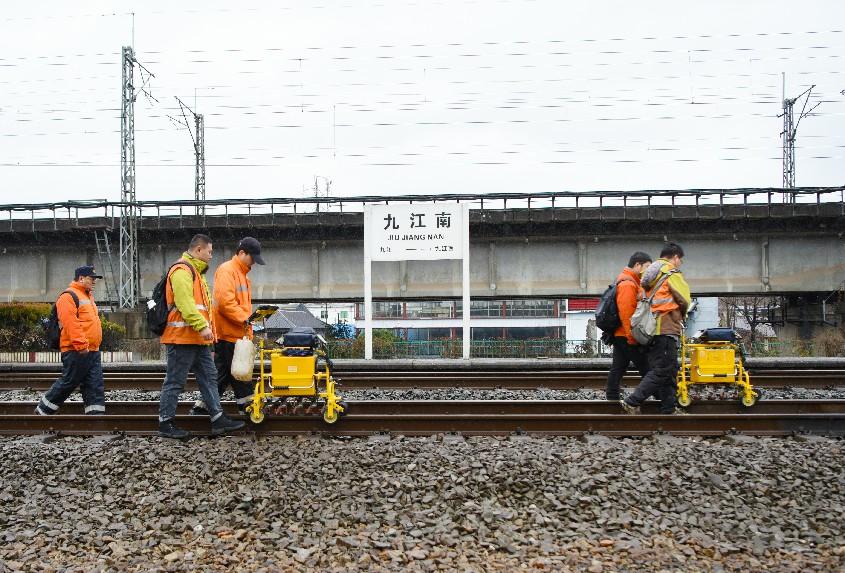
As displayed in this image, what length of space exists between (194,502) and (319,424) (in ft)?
7.56

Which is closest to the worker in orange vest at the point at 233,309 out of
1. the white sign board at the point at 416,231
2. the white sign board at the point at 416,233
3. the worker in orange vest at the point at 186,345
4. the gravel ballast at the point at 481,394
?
the worker in orange vest at the point at 186,345

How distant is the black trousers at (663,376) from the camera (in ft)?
24.1

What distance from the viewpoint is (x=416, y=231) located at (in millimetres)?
17062

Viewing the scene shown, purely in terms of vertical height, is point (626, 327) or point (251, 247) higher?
point (251, 247)

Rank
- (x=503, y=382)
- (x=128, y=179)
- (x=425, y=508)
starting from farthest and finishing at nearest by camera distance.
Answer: (x=128, y=179), (x=503, y=382), (x=425, y=508)

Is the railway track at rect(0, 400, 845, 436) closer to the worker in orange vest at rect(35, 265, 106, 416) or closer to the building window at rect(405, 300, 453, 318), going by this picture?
the worker in orange vest at rect(35, 265, 106, 416)

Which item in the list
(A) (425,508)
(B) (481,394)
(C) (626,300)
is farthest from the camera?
(B) (481,394)

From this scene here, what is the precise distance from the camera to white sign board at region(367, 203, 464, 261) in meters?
17.0

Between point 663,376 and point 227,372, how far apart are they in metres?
4.85

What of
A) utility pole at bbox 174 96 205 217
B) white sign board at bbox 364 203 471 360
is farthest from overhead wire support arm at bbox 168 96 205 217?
white sign board at bbox 364 203 471 360

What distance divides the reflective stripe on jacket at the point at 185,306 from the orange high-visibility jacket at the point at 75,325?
1764mm

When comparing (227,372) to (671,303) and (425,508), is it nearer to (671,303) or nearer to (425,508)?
(425,508)

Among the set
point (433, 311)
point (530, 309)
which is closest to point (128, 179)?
point (433, 311)

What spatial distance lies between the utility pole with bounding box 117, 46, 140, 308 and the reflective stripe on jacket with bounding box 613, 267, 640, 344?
725 inches
